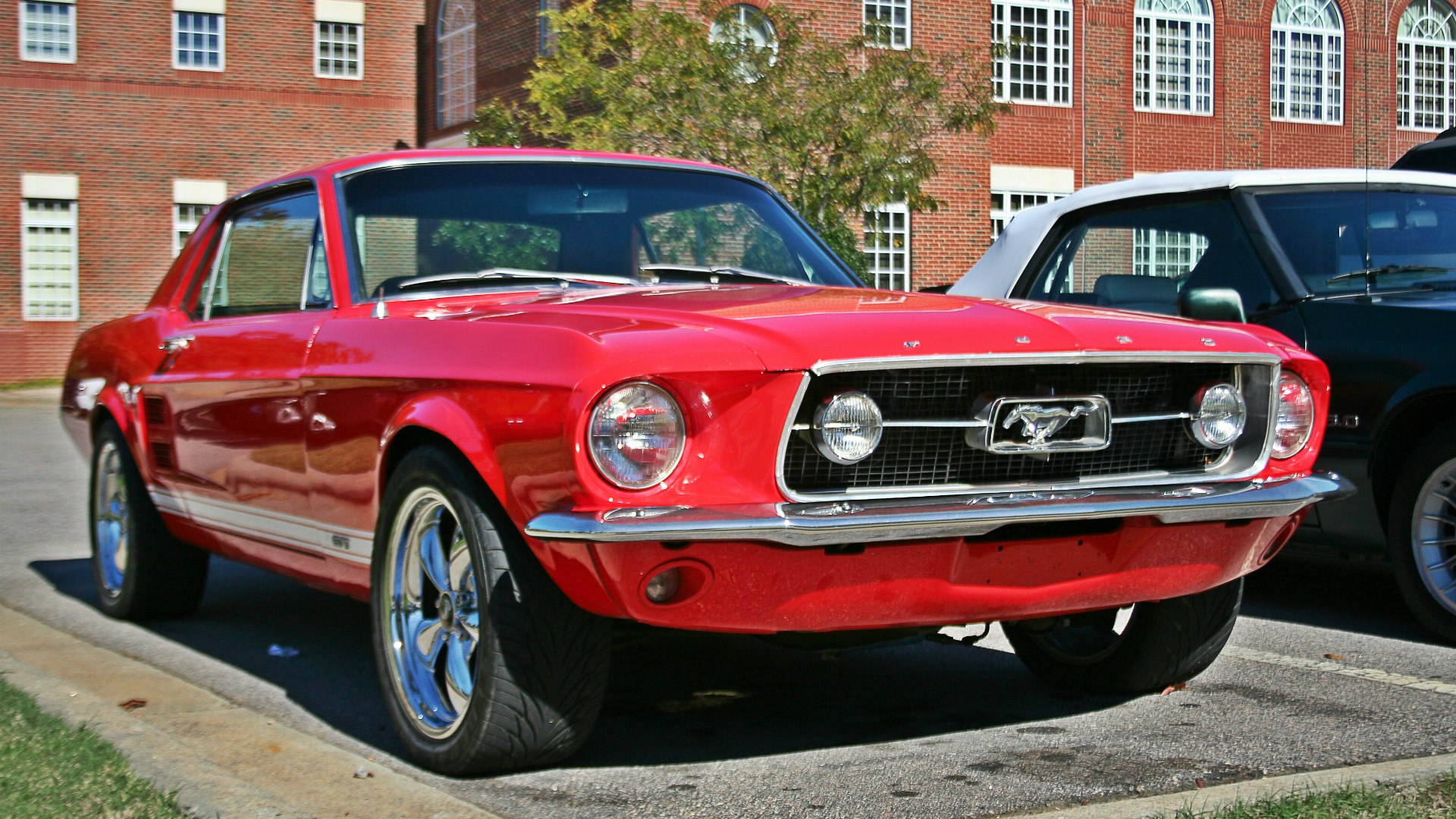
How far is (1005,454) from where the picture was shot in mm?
3764

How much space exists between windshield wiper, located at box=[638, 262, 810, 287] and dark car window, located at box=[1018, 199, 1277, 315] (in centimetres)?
211

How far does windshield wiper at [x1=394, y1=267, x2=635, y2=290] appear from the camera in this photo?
463 centimetres

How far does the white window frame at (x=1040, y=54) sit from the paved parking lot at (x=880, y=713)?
2132cm

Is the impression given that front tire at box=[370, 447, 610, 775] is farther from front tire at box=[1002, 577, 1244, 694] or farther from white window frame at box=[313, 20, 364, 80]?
white window frame at box=[313, 20, 364, 80]

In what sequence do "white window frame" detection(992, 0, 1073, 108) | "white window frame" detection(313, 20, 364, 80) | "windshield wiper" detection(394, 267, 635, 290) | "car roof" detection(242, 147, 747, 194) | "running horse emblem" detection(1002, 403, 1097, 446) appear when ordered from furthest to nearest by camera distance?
1. "white window frame" detection(313, 20, 364, 80)
2. "white window frame" detection(992, 0, 1073, 108)
3. "car roof" detection(242, 147, 747, 194)
4. "windshield wiper" detection(394, 267, 635, 290)
5. "running horse emblem" detection(1002, 403, 1097, 446)

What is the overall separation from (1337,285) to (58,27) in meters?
30.5

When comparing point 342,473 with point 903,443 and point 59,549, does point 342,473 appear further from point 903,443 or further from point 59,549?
point 59,549

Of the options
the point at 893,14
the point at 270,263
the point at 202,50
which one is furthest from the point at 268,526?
the point at 202,50

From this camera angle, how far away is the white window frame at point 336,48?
32.8m

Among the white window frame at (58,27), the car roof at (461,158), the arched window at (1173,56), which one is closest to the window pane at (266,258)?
the car roof at (461,158)

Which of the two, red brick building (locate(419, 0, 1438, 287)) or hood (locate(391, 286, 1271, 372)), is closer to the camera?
hood (locate(391, 286, 1271, 372))

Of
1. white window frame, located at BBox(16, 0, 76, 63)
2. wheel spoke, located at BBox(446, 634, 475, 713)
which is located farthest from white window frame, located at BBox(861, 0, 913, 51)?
wheel spoke, located at BBox(446, 634, 475, 713)

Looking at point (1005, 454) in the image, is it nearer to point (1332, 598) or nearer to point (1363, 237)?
point (1363, 237)

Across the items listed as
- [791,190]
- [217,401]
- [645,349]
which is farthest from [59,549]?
[791,190]
